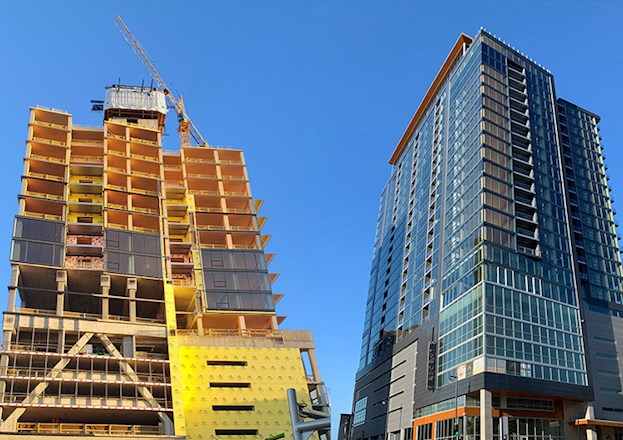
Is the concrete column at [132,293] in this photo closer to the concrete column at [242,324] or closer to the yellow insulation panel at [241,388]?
the yellow insulation panel at [241,388]

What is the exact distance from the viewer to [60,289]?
84.9m

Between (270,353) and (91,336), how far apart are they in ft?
74.6

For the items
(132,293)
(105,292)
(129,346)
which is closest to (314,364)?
(129,346)

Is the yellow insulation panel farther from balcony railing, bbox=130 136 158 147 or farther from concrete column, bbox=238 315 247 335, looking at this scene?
balcony railing, bbox=130 136 158 147

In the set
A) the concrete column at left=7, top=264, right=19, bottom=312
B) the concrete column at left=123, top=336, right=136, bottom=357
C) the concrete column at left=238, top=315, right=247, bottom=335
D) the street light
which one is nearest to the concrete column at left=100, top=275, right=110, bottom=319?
the concrete column at left=123, top=336, right=136, bottom=357

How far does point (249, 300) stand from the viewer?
96.6 metres

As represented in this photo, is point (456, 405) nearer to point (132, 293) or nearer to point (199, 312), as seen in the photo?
point (199, 312)

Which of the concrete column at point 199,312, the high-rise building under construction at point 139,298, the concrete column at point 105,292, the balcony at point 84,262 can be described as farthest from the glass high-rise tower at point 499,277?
the balcony at point 84,262

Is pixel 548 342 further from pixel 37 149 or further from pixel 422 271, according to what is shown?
pixel 37 149

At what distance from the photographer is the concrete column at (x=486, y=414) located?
7806 cm

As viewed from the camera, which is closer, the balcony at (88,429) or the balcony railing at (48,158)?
the balcony at (88,429)

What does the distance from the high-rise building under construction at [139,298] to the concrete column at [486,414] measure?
2000 centimetres

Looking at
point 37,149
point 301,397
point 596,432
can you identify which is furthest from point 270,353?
point 37,149

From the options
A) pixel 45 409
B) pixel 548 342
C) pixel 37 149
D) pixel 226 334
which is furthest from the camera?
pixel 37 149
